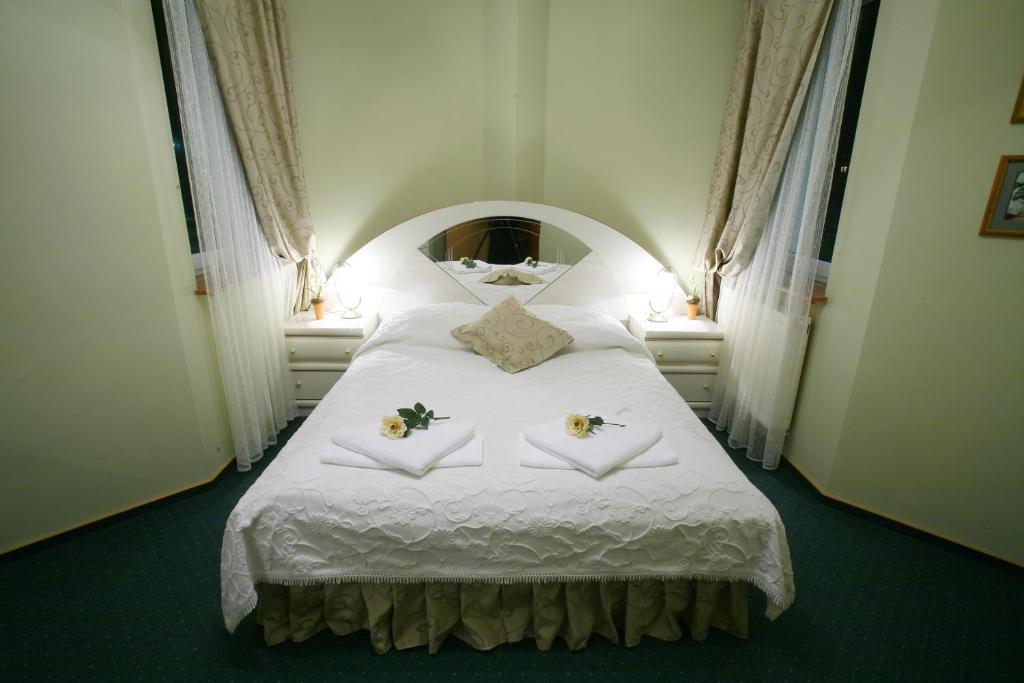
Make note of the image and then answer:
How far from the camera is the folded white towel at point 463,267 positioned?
343 centimetres

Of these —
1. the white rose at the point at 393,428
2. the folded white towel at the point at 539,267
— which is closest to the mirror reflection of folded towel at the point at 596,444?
the white rose at the point at 393,428

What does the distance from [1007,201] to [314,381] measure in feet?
11.1

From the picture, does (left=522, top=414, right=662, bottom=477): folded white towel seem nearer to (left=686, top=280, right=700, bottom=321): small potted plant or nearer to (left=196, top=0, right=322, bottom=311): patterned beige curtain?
(left=686, top=280, right=700, bottom=321): small potted plant

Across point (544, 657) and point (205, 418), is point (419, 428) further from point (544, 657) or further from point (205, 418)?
point (205, 418)

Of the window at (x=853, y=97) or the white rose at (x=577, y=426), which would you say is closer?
the white rose at (x=577, y=426)

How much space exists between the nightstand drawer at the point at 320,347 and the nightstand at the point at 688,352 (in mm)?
1772

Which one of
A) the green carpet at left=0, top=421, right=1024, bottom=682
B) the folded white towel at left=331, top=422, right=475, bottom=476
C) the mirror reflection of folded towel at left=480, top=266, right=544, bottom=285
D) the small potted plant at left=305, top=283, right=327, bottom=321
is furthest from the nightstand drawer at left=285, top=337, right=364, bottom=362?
the folded white towel at left=331, top=422, right=475, bottom=476

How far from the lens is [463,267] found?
3430mm

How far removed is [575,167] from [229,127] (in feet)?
A: 6.57

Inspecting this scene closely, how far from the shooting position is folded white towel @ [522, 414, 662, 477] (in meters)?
1.75

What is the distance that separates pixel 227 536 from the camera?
1.60 metres

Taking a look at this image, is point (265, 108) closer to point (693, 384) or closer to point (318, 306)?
point (318, 306)

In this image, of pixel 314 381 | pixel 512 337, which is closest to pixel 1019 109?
pixel 512 337

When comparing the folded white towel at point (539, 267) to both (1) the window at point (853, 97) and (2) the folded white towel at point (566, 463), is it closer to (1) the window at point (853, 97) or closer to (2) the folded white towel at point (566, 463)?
(1) the window at point (853, 97)
